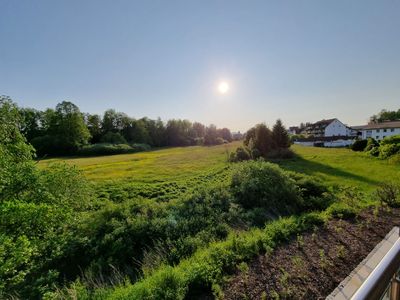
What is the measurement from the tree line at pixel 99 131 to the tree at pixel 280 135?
140 ft

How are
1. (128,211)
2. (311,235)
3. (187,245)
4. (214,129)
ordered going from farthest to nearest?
(214,129) → (128,211) → (187,245) → (311,235)

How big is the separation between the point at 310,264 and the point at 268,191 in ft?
20.0

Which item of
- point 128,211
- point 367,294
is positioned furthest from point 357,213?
point 128,211

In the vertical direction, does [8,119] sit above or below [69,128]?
below

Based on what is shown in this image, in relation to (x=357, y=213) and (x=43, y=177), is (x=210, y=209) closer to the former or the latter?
(x=357, y=213)

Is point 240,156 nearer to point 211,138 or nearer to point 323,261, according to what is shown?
point 323,261

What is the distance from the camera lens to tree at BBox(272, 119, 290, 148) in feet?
92.0

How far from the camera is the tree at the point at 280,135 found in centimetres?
2805

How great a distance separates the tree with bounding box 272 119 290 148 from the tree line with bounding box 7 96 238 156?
42615mm

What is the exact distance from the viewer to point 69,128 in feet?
182

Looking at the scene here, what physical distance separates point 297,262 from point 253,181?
6.54m

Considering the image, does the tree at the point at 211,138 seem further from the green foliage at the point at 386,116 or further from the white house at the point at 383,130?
the green foliage at the point at 386,116

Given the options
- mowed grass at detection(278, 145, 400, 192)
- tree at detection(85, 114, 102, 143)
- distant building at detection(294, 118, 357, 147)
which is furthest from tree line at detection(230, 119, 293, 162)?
tree at detection(85, 114, 102, 143)

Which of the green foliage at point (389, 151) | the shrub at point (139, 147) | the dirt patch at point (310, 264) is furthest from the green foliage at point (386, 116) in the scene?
the dirt patch at point (310, 264)
